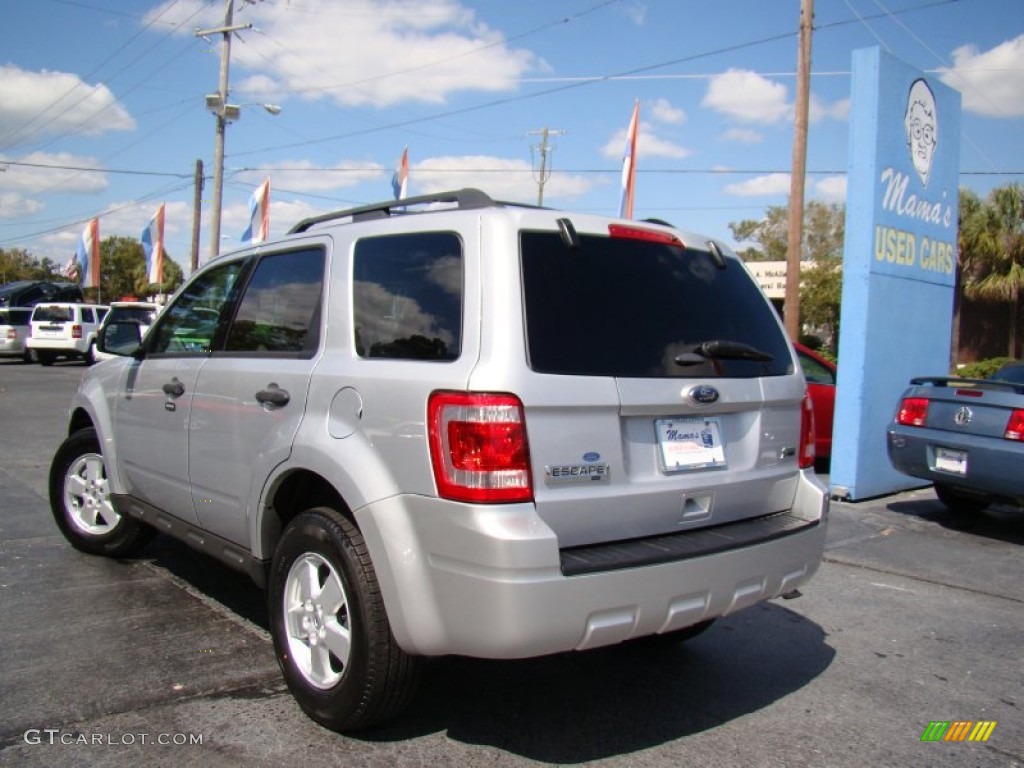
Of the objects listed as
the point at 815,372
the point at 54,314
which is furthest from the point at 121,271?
the point at 815,372

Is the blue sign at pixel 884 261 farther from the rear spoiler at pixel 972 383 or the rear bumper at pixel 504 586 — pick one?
the rear bumper at pixel 504 586

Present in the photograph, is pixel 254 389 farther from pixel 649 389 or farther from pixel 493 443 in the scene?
pixel 649 389

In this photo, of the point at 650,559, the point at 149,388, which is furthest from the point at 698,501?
the point at 149,388

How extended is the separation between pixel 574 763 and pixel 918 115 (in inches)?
315

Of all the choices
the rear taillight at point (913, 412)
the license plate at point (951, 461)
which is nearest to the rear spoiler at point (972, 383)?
the rear taillight at point (913, 412)

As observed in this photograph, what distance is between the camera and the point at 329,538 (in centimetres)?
304

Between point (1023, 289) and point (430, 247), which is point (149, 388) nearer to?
point (430, 247)

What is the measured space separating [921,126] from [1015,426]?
146 inches

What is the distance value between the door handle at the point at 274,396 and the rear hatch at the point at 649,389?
1.16 m

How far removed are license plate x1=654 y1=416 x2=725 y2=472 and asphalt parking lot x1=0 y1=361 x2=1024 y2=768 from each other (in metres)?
1.04

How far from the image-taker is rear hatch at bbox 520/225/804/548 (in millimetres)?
2791

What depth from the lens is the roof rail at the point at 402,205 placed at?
3.23m

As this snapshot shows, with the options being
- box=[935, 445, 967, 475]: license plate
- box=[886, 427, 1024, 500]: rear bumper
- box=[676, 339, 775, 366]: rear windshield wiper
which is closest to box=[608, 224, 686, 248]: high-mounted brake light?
box=[676, 339, 775, 366]: rear windshield wiper

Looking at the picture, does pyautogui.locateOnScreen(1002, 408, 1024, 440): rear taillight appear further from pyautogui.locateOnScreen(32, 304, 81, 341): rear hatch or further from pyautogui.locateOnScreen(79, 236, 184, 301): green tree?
pyautogui.locateOnScreen(79, 236, 184, 301): green tree
